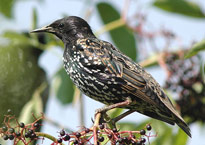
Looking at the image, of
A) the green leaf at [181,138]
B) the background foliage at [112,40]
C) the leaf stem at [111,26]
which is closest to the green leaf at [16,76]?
the background foliage at [112,40]

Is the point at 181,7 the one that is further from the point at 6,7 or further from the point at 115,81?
the point at 6,7

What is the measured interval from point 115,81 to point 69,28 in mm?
957

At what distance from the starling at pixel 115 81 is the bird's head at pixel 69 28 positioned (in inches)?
11.3

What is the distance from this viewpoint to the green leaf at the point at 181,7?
5.20 m

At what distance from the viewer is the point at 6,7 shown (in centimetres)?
481

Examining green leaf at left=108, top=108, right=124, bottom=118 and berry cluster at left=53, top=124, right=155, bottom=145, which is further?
green leaf at left=108, top=108, right=124, bottom=118

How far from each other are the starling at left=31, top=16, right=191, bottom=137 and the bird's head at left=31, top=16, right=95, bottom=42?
29 cm

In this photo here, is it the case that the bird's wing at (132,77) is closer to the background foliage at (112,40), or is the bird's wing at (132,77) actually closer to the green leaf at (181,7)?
the background foliage at (112,40)

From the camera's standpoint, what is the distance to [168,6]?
5.34 m

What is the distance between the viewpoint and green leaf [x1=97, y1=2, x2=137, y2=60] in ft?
17.7

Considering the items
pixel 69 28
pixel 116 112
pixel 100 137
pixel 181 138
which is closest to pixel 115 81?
pixel 116 112

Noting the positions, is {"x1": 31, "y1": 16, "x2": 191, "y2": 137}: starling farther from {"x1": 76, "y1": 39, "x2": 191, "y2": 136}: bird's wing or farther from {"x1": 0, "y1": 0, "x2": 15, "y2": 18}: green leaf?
{"x1": 0, "y1": 0, "x2": 15, "y2": 18}: green leaf

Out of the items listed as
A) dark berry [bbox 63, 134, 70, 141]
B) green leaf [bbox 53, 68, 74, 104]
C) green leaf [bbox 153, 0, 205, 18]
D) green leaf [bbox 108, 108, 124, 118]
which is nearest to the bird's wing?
green leaf [bbox 108, 108, 124, 118]

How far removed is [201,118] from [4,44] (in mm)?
2980
